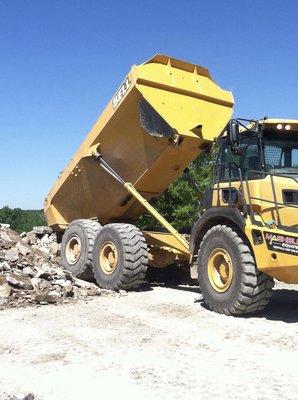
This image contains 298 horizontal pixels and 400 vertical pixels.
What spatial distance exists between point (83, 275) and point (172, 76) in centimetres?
389

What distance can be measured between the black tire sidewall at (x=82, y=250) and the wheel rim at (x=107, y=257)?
1.73 feet

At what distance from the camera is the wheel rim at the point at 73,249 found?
10016mm

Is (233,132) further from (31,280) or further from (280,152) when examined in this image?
(31,280)

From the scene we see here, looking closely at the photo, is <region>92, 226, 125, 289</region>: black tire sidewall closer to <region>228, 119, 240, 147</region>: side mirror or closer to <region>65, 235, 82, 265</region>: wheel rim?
<region>65, 235, 82, 265</region>: wheel rim

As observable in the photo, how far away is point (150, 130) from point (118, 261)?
86.5 inches

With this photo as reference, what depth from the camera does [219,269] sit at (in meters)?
6.98

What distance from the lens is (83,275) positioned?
966 cm

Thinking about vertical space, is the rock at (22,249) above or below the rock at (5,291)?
above

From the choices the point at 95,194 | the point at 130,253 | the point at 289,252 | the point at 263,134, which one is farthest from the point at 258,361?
the point at 95,194

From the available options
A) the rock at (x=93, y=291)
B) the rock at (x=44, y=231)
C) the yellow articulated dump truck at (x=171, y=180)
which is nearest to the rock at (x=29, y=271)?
the rock at (x=93, y=291)

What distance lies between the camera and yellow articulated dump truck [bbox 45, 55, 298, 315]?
635 centimetres

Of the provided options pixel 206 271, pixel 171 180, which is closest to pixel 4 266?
pixel 171 180

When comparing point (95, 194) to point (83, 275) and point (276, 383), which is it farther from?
point (276, 383)

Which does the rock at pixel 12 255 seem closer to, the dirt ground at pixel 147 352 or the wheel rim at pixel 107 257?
the wheel rim at pixel 107 257
